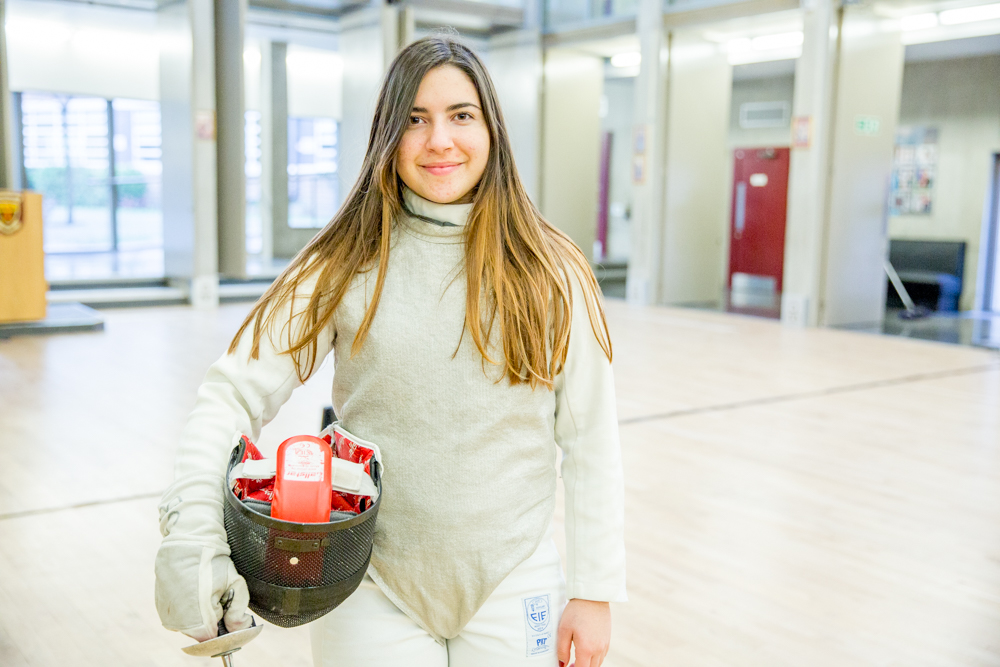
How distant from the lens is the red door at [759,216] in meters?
12.9

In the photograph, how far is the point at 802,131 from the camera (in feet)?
29.7

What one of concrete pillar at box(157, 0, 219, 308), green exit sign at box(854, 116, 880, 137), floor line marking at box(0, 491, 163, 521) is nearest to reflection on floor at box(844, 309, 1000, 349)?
green exit sign at box(854, 116, 880, 137)

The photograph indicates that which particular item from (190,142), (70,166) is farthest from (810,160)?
(70,166)

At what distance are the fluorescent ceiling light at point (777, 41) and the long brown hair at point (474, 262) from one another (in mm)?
10145

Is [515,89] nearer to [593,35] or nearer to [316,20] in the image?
[593,35]

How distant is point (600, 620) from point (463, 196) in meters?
0.63

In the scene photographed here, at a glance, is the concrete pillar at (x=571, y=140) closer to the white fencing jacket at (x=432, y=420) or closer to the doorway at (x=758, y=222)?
the doorway at (x=758, y=222)

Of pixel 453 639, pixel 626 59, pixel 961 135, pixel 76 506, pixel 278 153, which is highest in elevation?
pixel 626 59

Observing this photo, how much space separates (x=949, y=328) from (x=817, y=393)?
449 centimetres

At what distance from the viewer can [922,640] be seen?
251 cm

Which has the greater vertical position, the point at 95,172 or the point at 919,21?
the point at 919,21

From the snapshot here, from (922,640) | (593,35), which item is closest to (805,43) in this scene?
(593,35)

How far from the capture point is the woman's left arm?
1.32m

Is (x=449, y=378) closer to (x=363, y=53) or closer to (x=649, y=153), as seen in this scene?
(x=649, y=153)
